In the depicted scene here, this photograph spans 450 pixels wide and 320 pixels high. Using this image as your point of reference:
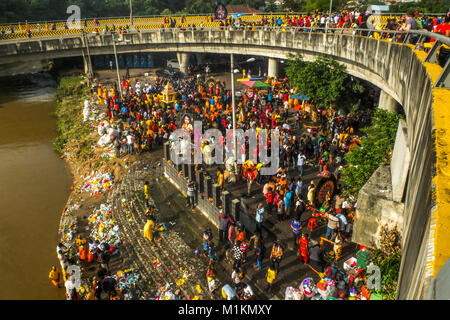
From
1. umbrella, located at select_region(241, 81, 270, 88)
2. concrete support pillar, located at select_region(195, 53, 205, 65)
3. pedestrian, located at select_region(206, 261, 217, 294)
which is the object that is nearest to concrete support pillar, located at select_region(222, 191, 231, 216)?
pedestrian, located at select_region(206, 261, 217, 294)

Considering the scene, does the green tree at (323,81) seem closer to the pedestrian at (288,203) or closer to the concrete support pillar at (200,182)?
the pedestrian at (288,203)

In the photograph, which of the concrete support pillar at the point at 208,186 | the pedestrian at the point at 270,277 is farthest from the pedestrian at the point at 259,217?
the concrete support pillar at the point at 208,186

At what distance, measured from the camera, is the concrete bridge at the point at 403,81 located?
Result: 9.80ft

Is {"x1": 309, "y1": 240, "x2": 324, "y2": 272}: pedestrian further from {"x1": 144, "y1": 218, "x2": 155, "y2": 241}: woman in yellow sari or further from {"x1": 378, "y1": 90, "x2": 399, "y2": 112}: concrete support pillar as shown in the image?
{"x1": 378, "y1": 90, "x2": 399, "y2": 112}: concrete support pillar

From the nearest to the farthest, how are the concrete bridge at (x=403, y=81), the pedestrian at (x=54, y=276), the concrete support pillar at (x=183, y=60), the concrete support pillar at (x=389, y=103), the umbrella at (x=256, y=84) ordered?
the concrete bridge at (x=403, y=81) → the pedestrian at (x=54, y=276) → the concrete support pillar at (x=389, y=103) → the umbrella at (x=256, y=84) → the concrete support pillar at (x=183, y=60)

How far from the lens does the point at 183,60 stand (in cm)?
3556

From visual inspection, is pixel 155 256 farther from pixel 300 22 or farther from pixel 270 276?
pixel 300 22

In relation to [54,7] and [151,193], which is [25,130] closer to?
[151,193]

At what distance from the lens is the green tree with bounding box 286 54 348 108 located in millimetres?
18250

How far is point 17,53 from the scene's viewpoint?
95.3 ft

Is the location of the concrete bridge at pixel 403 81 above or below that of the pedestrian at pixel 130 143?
above

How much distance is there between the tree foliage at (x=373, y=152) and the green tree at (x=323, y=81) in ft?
25.2

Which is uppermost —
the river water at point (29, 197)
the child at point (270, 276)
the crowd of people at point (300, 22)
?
the crowd of people at point (300, 22)
